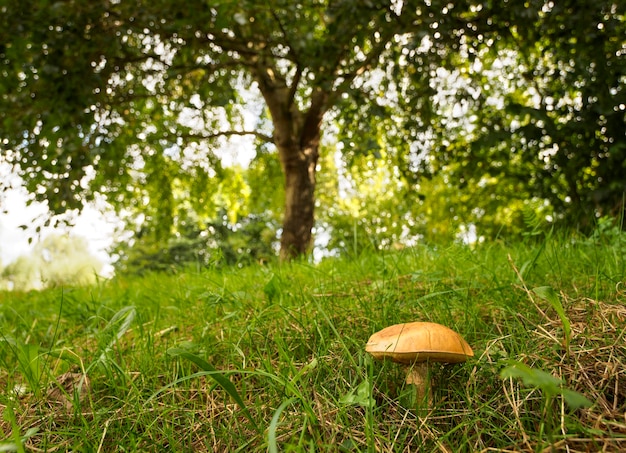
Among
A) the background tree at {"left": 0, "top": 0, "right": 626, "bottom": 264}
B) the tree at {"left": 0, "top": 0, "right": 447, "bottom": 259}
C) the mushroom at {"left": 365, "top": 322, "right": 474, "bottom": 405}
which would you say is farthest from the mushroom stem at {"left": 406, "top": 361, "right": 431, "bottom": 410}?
the tree at {"left": 0, "top": 0, "right": 447, "bottom": 259}

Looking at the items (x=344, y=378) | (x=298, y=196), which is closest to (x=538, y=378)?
(x=344, y=378)

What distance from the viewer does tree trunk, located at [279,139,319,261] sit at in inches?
297

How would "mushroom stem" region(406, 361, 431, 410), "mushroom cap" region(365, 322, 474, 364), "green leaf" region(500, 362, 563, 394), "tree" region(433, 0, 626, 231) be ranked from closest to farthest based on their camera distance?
"green leaf" region(500, 362, 563, 394), "mushroom cap" region(365, 322, 474, 364), "mushroom stem" region(406, 361, 431, 410), "tree" region(433, 0, 626, 231)

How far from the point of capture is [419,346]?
4.32 feet

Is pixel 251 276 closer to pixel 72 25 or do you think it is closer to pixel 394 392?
pixel 394 392

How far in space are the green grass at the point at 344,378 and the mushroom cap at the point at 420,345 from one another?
0.32ft

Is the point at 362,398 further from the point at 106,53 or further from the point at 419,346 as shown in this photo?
the point at 106,53

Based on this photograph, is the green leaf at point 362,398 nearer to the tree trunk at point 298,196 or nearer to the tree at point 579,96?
the tree at point 579,96

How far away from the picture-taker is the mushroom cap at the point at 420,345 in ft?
4.32

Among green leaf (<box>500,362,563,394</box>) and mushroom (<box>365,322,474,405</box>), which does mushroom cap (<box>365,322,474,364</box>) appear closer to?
mushroom (<box>365,322,474,405</box>)

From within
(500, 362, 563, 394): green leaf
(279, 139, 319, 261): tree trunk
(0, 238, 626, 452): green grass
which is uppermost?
(279, 139, 319, 261): tree trunk

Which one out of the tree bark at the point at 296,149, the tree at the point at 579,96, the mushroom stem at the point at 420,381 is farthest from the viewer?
the tree bark at the point at 296,149

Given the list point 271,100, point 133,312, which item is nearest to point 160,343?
point 133,312

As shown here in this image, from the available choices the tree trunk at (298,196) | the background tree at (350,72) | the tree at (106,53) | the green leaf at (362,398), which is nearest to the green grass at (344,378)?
the green leaf at (362,398)
